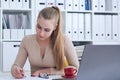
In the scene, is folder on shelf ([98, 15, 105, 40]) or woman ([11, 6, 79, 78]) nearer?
woman ([11, 6, 79, 78])

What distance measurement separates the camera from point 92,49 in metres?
1.14

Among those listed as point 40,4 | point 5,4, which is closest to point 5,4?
point 5,4

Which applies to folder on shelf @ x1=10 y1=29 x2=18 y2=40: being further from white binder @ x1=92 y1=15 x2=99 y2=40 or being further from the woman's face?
Answer: the woman's face

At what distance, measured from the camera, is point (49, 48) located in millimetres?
2066

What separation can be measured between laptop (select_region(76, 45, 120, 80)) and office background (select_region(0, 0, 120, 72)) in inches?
75.6

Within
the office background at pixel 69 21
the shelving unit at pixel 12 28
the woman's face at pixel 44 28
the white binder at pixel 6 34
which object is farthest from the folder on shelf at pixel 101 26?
the woman's face at pixel 44 28

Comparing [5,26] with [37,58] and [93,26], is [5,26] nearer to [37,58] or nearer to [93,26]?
[93,26]

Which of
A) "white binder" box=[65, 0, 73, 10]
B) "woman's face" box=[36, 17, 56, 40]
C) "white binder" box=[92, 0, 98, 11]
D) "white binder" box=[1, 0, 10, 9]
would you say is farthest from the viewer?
"white binder" box=[92, 0, 98, 11]

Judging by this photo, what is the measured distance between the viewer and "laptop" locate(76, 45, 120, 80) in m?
1.16

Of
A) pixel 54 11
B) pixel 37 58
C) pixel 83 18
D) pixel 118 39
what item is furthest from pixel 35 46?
pixel 118 39

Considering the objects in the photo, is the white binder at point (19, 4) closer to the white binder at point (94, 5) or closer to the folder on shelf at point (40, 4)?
the folder on shelf at point (40, 4)

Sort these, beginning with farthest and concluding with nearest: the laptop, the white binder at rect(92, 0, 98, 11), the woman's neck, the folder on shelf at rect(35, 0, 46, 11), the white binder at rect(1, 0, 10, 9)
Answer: the white binder at rect(92, 0, 98, 11) → the folder on shelf at rect(35, 0, 46, 11) → the white binder at rect(1, 0, 10, 9) → the woman's neck → the laptop

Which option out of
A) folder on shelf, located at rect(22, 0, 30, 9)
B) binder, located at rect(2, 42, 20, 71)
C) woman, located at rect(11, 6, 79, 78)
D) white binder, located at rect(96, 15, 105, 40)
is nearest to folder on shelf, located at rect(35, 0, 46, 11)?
folder on shelf, located at rect(22, 0, 30, 9)

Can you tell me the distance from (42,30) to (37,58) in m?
0.24
